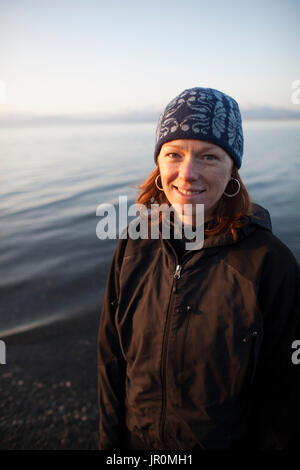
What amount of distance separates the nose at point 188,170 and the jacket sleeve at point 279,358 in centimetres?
73

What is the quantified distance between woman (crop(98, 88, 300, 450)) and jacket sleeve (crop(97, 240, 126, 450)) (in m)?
0.15

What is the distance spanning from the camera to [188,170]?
1.80 meters

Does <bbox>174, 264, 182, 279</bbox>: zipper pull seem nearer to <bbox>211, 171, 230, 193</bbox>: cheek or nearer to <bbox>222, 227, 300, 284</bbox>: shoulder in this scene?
<bbox>222, 227, 300, 284</bbox>: shoulder

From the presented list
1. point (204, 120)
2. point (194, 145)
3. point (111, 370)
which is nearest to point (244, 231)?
point (194, 145)

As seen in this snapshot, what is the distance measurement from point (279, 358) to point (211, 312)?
49 cm

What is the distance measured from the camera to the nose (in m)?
1.80

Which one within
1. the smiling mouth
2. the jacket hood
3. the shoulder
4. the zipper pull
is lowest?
the zipper pull

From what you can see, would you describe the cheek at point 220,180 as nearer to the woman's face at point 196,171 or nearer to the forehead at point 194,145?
the woman's face at point 196,171

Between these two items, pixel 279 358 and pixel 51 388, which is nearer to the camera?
pixel 279 358

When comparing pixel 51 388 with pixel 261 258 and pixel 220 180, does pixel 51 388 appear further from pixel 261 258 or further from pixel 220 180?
pixel 220 180

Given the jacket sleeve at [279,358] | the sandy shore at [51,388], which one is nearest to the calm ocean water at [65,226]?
the sandy shore at [51,388]

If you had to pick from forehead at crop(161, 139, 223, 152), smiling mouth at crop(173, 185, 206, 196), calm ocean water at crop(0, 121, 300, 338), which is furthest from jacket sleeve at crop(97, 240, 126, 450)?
calm ocean water at crop(0, 121, 300, 338)

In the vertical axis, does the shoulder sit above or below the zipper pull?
above

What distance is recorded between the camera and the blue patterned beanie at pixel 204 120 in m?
1.87
